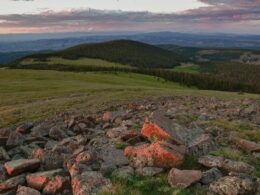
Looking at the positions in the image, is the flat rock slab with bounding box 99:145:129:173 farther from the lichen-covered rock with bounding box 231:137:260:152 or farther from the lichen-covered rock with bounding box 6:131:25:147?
the lichen-covered rock with bounding box 6:131:25:147

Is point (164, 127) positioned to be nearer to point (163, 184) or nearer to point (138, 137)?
point (138, 137)

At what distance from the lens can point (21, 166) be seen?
535 inches

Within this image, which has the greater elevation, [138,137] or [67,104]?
[138,137]

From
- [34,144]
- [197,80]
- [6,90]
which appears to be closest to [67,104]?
[34,144]

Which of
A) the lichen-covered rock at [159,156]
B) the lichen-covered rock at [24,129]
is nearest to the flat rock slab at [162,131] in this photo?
the lichen-covered rock at [159,156]

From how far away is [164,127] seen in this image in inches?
628

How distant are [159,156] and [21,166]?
5083 millimetres

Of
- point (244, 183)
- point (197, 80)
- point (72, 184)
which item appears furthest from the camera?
point (197, 80)

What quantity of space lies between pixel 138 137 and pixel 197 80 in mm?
140089

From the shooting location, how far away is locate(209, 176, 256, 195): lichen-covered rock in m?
10.9

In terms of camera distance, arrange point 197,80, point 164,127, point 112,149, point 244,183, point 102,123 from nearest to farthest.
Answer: point 244,183
point 112,149
point 164,127
point 102,123
point 197,80

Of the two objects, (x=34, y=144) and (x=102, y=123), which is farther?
(x=102, y=123)

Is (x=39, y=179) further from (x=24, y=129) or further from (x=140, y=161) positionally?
(x=24, y=129)

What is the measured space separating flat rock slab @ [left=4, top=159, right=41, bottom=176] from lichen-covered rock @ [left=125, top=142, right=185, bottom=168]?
11.7 feet
